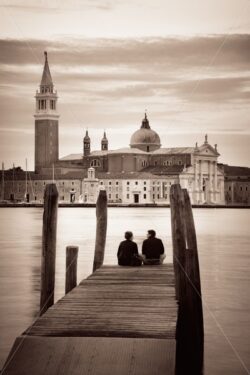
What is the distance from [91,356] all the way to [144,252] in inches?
166

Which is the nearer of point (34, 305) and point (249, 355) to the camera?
point (249, 355)

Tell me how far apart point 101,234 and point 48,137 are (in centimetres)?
7650

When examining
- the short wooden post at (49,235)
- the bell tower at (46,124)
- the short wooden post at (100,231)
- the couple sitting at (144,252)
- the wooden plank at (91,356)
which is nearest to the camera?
the wooden plank at (91,356)

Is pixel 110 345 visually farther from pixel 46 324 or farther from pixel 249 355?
pixel 249 355

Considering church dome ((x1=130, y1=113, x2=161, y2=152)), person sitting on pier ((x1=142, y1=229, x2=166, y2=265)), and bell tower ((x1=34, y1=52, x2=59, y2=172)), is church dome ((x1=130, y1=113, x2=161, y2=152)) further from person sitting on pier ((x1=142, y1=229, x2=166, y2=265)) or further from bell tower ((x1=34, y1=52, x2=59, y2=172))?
person sitting on pier ((x1=142, y1=229, x2=166, y2=265))

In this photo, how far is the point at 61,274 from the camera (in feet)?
39.5

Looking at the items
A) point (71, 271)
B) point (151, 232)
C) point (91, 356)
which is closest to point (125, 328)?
point (91, 356)

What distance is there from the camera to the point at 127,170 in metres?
84.2

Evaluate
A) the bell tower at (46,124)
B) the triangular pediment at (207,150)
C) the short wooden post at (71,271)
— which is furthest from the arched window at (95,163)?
the short wooden post at (71,271)

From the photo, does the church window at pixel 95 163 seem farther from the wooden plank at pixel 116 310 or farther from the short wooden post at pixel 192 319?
the short wooden post at pixel 192 319

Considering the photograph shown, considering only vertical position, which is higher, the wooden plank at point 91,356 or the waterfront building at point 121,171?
the waterfront building at point 121,171

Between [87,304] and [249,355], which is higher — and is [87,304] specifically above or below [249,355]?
above

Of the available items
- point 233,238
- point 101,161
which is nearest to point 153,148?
point 101,161

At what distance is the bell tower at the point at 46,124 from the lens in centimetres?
8650
